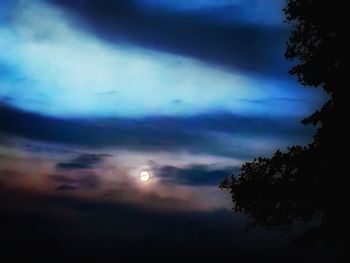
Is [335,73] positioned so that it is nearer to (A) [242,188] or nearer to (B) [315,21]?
(B) [315,21]

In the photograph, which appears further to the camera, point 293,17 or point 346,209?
point 293,17

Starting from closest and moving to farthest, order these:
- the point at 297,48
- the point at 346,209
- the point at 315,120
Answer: the point at 346,209
the point at 315,120
the point at 297,48

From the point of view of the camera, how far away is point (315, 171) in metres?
19.4

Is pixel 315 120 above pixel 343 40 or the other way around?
the other way around

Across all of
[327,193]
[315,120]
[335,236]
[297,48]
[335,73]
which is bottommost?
[335,236]

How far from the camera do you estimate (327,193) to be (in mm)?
18828

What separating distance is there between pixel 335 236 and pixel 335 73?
17.0 feet

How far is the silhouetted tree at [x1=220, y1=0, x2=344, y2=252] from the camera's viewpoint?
19.0 m

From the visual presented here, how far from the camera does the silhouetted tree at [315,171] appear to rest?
62.2ft

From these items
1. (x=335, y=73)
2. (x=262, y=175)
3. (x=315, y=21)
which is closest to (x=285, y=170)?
(x=262, y=175)

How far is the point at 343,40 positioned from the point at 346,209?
17.6 ft

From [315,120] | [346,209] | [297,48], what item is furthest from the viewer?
[297,48]

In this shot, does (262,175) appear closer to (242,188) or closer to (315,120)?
(242,188)

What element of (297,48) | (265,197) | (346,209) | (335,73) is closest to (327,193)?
(346,209)
